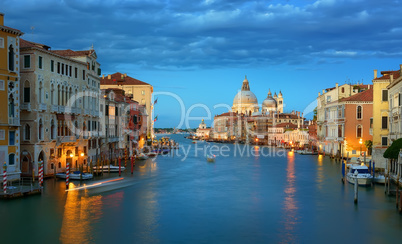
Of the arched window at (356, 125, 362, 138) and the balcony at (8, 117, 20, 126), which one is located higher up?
the balcony at (8, 117, 20, 126)

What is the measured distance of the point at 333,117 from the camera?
48.0m

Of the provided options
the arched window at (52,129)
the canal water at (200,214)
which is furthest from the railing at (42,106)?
the canal water at (200,214)

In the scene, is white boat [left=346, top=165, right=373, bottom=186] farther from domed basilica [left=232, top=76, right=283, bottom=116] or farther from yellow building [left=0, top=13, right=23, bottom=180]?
domed basilica [left=232, top=76, right=283, bottom=116]

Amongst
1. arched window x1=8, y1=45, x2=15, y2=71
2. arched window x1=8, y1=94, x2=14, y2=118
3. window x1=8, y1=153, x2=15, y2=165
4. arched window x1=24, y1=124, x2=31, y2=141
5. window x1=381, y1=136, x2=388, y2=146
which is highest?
arched window x1=8, y1=45, x2=15, y2=71

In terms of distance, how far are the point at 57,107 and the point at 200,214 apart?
40.0 feet

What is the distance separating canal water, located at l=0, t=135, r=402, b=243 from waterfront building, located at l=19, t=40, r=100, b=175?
78.5 inches

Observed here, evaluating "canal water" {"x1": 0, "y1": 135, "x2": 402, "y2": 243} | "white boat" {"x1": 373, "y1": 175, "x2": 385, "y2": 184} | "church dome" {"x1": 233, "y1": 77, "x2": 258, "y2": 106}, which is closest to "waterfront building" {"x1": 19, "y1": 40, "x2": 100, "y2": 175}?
"canal water" {"x1": 0, "y1": 135, "x2": 402, "y2": 243}

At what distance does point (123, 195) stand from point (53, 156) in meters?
6.24

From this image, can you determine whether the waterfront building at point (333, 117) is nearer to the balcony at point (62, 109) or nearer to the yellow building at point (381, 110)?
the yellow building at point (381, 110)

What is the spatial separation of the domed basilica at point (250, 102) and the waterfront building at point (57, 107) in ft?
382

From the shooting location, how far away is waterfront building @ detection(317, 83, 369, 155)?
45.8 meters

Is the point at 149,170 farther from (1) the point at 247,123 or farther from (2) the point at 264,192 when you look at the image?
(1) the point at 247,123

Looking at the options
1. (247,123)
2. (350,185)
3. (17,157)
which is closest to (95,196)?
(17,157)

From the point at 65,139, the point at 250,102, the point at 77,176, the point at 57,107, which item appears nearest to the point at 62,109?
the point at 57,107
